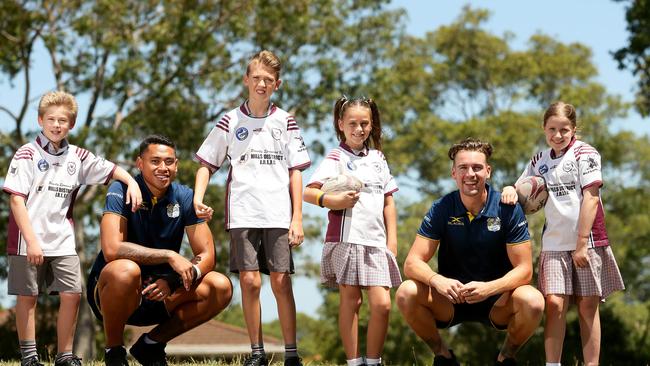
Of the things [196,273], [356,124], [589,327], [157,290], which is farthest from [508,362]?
[157,290]

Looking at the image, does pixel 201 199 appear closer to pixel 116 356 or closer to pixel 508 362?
pixel 116 356

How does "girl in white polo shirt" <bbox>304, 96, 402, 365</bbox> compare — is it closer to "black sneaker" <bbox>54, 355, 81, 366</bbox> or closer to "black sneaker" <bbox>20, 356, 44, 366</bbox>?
"black sneaker" <bbox>54, 355, 81, 366</bbox>

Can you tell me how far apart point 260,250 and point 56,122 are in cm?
203

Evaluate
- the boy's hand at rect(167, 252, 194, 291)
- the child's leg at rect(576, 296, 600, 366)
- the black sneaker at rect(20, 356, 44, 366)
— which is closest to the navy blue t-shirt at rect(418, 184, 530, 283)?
the child's leg at rect(576, 296, 600, 366)

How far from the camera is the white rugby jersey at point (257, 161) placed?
7504mm

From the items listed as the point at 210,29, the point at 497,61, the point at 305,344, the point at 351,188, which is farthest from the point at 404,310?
the point at 305,344

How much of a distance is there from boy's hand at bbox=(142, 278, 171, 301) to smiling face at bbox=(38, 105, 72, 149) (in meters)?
1.73

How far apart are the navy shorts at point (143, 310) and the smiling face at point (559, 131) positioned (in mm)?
3375

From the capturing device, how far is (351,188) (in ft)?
24.2

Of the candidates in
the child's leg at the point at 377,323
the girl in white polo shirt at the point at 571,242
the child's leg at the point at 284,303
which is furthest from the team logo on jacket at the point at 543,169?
the child's leg at the point at 284,303

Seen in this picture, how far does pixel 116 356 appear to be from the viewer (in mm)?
7074

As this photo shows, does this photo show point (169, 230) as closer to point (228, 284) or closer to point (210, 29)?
point (228, 284)

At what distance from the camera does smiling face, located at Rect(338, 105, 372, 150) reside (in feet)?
24.9

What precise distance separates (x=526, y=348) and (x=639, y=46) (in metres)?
10.6
